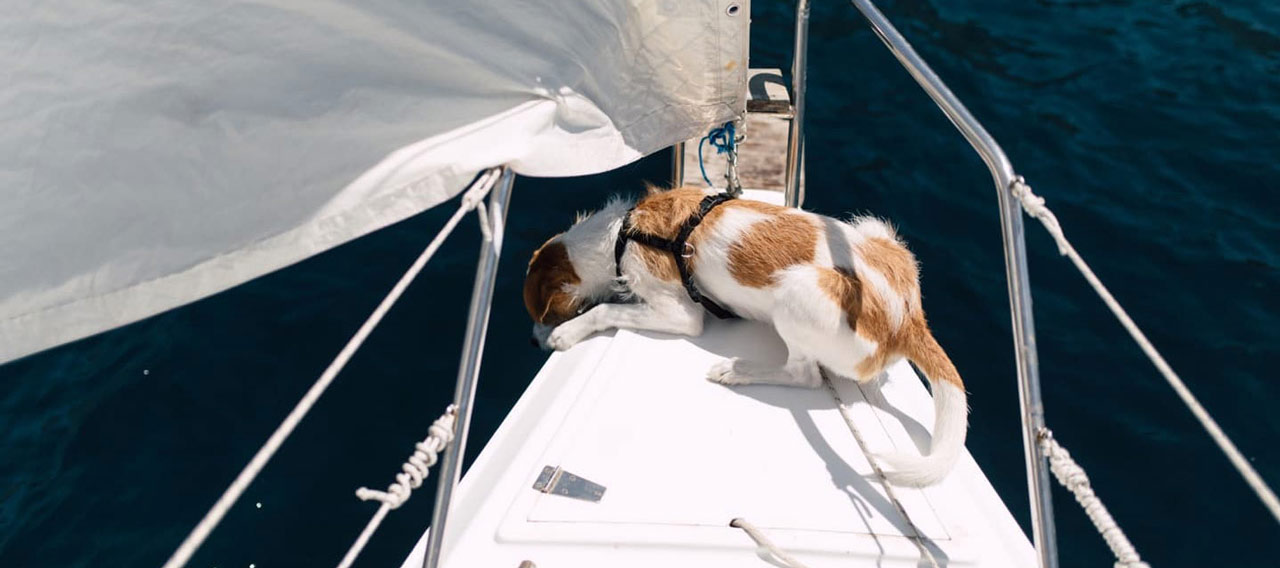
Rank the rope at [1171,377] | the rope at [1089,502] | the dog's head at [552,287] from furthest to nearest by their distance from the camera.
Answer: the dog's head at [552,287] → the rope at [1089,502] → the rope at [1171,377]

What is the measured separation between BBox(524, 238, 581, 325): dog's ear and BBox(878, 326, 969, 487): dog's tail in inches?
45.4

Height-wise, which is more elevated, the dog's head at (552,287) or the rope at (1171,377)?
the rope at (1171,377)

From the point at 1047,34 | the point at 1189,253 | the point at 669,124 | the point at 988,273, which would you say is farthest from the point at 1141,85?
the point at 669,124

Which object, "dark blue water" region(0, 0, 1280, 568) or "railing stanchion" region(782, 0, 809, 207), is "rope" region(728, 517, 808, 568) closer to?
"dark blue water" region(0, 0, 1280, 568)

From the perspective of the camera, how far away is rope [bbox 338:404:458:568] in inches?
66.7

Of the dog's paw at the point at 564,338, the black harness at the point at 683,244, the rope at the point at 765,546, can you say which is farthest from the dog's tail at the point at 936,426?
the dog's paw at the point at 564,338

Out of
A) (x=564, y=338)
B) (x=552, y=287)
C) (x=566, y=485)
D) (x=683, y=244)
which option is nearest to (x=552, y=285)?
(x=552, y=287)

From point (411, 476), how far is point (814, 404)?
1.34 metres

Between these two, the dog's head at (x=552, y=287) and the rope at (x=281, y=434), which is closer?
the rope at (x=281, y=434)

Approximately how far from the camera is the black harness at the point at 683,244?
Result: 2.90 m

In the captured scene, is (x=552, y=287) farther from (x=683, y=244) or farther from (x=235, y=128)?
(x=235, y=128)

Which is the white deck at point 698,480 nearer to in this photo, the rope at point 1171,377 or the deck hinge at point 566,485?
the deck hinge at point 566,485

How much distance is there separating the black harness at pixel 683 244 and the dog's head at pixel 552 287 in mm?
179

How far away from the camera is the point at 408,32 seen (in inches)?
63.0
